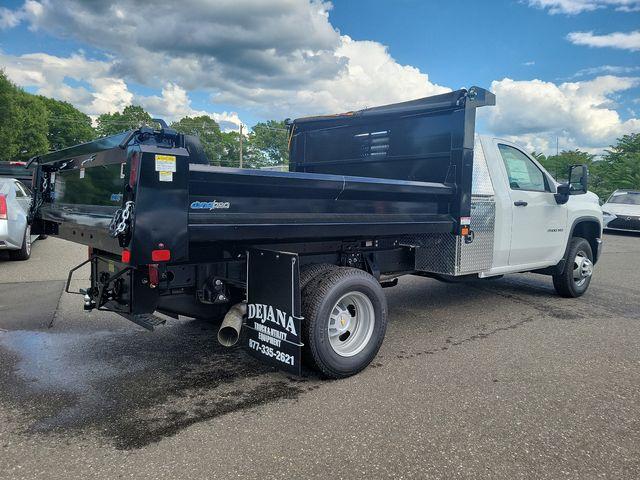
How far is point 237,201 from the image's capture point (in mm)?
3227

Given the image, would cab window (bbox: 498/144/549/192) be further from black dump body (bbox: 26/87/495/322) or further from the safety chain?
the safety chain

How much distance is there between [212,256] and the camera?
360cm

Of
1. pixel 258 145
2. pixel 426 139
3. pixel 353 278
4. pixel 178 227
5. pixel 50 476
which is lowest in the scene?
pixel 50 476

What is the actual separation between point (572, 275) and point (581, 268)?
0.22m

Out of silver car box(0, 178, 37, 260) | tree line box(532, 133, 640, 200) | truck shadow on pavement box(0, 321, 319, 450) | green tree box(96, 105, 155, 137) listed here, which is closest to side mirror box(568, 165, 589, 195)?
truck shadow on pavement box(0, 321, 319, 450)

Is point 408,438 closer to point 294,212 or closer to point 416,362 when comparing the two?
point 416,362

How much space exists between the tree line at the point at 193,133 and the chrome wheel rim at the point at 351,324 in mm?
1581

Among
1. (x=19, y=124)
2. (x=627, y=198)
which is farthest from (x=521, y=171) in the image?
(x=19, y=124)

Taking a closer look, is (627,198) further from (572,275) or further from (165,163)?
(165,163)

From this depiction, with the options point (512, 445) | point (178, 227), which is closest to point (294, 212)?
point (178, 227)

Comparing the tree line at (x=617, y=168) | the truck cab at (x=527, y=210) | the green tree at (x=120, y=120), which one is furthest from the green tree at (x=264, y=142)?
the truck cab at (x=527, y=210)

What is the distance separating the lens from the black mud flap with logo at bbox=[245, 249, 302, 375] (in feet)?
11.2

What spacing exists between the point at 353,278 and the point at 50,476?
2281mm

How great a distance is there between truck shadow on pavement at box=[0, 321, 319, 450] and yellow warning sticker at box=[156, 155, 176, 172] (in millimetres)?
1565
